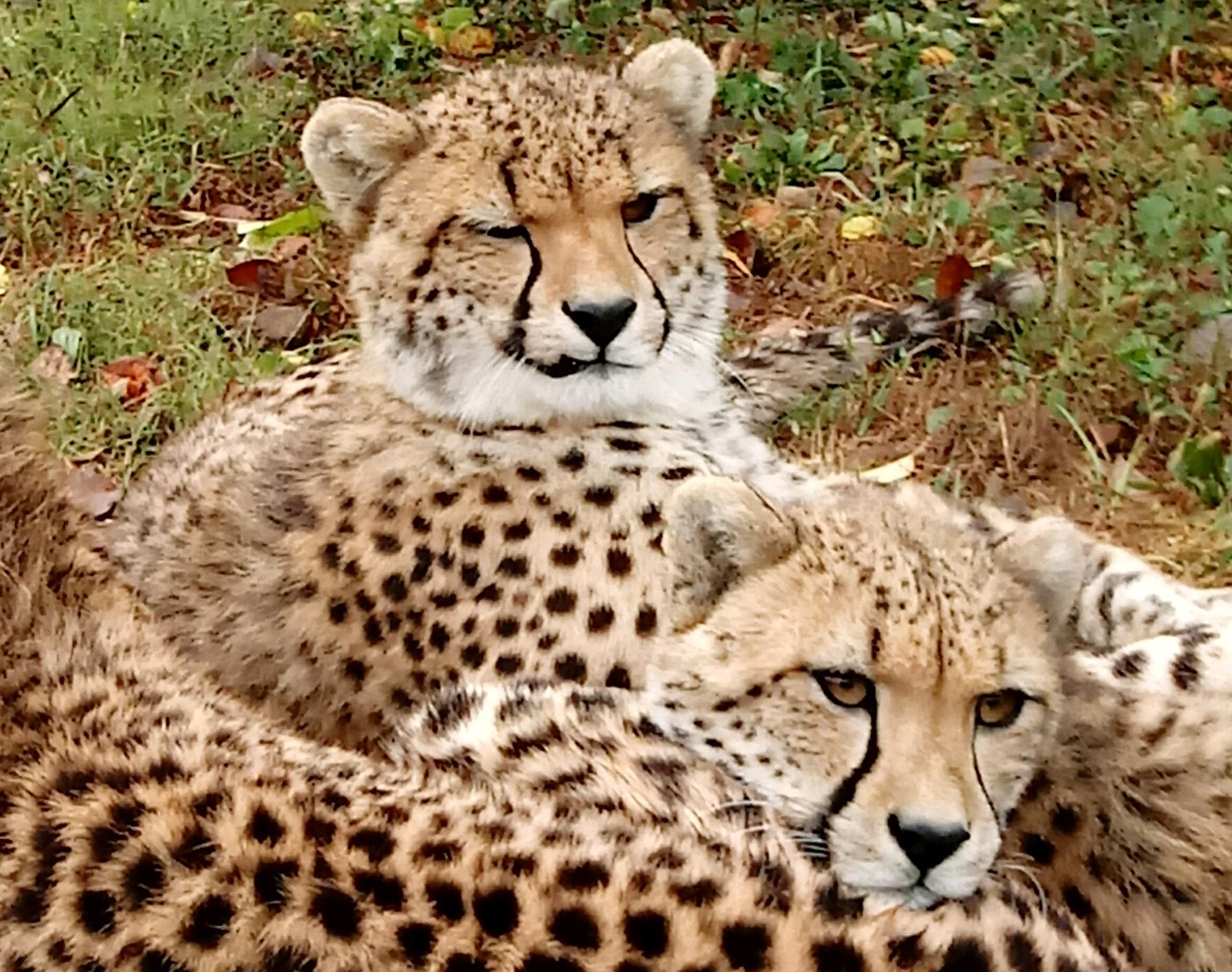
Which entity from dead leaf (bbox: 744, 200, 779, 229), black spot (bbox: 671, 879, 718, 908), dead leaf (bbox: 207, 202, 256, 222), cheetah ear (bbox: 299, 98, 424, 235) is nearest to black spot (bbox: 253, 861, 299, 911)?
black spot (bbox: 671, 879, 718, 908)

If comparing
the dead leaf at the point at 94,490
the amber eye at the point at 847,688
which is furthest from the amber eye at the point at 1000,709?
the dead leaf at the point at 94,490

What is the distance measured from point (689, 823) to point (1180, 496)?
2031mm

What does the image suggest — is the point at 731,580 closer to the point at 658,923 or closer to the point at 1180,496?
the point at 658,923

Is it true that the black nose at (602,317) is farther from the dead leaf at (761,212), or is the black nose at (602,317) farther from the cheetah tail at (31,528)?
the dead leaf at (761,212)

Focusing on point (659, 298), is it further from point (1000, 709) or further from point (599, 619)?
point (1000, 709)

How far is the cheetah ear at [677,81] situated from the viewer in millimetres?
3449

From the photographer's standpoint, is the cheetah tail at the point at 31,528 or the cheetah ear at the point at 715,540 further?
the cheetah ear at the point at 715,540

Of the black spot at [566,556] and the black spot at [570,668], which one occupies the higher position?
the black spot at [566,556]

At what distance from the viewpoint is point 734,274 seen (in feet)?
16.2

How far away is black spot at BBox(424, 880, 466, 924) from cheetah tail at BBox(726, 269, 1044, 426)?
90.1 inches

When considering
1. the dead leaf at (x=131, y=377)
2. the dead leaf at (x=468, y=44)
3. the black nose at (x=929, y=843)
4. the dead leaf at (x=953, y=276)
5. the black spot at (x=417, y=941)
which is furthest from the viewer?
the dead leaf at (x=468, y=44)

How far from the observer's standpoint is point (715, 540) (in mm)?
2557

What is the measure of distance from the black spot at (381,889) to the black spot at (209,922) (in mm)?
122

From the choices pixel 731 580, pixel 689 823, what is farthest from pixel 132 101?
pixel 689 823
